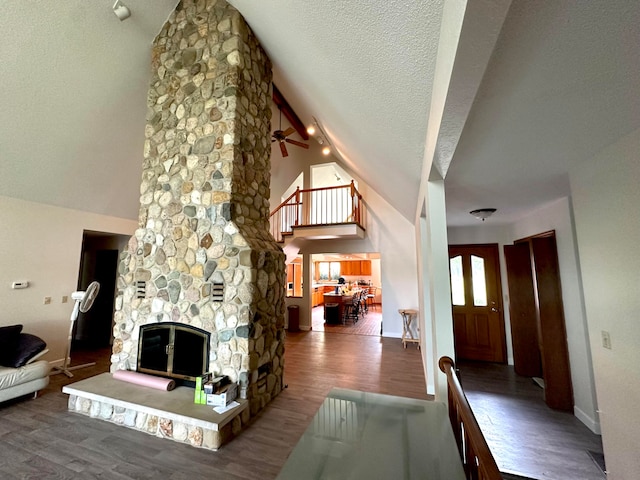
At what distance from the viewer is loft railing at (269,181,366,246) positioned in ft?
22.7

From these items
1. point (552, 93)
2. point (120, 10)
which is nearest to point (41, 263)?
point (120, 10)

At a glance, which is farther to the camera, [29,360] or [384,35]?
[29,360]

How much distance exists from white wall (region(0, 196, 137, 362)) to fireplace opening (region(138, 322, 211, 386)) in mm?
2492

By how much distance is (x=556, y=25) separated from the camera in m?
0.94

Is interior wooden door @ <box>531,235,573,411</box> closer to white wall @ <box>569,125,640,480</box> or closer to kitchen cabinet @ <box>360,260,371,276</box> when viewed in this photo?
white wall @ <box>569,125,640,480</box>

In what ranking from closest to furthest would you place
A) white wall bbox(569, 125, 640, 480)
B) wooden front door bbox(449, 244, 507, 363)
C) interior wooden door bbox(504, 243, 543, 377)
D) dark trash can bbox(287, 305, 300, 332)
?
1. white wall bbox(569, 125, 640, 480)
2. interior wooden door bbox(504, 243, 543, 377)
3. wooden front door bbox(449, 244, 507, 363)
4. dark trash can bbox(287, 305, 300, 332)

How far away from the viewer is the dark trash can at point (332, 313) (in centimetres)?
816

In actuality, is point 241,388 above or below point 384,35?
below

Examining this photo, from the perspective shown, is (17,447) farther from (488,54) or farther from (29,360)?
Result: (488,54)

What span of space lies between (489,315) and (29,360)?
6939 millimetres

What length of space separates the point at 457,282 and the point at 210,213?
185 inches

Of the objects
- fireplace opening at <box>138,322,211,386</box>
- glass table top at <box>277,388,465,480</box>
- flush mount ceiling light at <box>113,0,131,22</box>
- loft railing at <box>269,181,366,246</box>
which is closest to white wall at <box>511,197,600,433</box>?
glass table top at <box>277,388,465,480</box>

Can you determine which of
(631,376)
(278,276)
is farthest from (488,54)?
(278,276)

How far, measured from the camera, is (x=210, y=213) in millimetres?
2949
